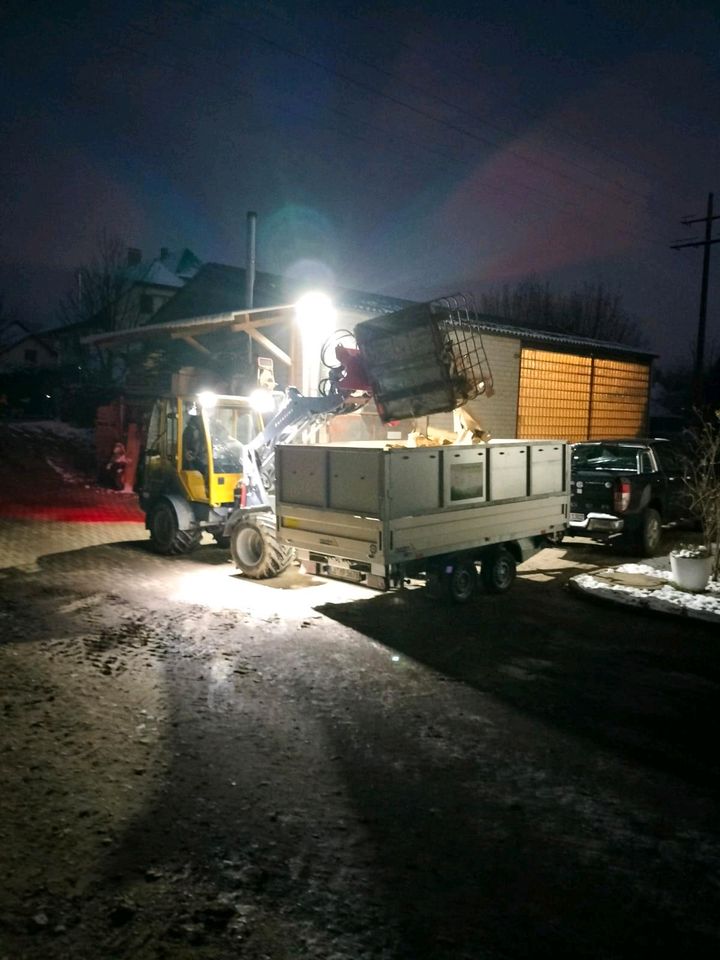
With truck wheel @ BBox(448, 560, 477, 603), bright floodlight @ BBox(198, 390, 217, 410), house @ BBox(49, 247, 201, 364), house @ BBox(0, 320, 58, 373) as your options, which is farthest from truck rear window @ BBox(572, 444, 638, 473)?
house @ BBox(0, 320, 58, 373)

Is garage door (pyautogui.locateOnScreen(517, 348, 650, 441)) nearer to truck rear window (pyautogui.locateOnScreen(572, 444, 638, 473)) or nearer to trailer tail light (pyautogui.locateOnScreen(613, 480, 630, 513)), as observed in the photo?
truck rear window (pyautogui.locateOnScreen(572, 444, 638, 473))

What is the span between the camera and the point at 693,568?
29.3 feet

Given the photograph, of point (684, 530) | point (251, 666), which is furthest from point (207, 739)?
point (684, 530)

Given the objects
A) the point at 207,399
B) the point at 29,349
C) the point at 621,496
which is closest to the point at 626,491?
the point at 621,496

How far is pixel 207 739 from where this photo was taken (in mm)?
4832

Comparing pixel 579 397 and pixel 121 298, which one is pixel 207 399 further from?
pixel 121 298

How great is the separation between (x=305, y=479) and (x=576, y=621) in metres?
3.58

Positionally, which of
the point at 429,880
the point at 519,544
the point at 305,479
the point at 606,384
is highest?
the point at 606,384

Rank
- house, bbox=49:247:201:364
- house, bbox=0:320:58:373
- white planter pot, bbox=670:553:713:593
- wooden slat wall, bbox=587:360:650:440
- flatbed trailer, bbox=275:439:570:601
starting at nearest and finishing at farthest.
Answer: flatbed trailer, bbox=275:439:570:601 → white planter pot, bbox=670:553:713:593 → wooden slat wall, bbox=587:360:650:440 → house, bbox=49:247:201:364 → house, bbox=0:320:58:373

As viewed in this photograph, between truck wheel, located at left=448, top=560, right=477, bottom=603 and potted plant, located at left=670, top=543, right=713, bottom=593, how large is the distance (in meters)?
2.69

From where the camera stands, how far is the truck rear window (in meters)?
12.1

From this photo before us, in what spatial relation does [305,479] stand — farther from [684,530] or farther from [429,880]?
[684,530]

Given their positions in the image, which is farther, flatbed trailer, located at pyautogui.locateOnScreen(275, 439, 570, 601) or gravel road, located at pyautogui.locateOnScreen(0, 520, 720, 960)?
flatbed trailer, located at pyautogui.locateOnScreen(275, 439, 570, 601)

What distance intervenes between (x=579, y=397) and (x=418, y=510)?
14.8 m
